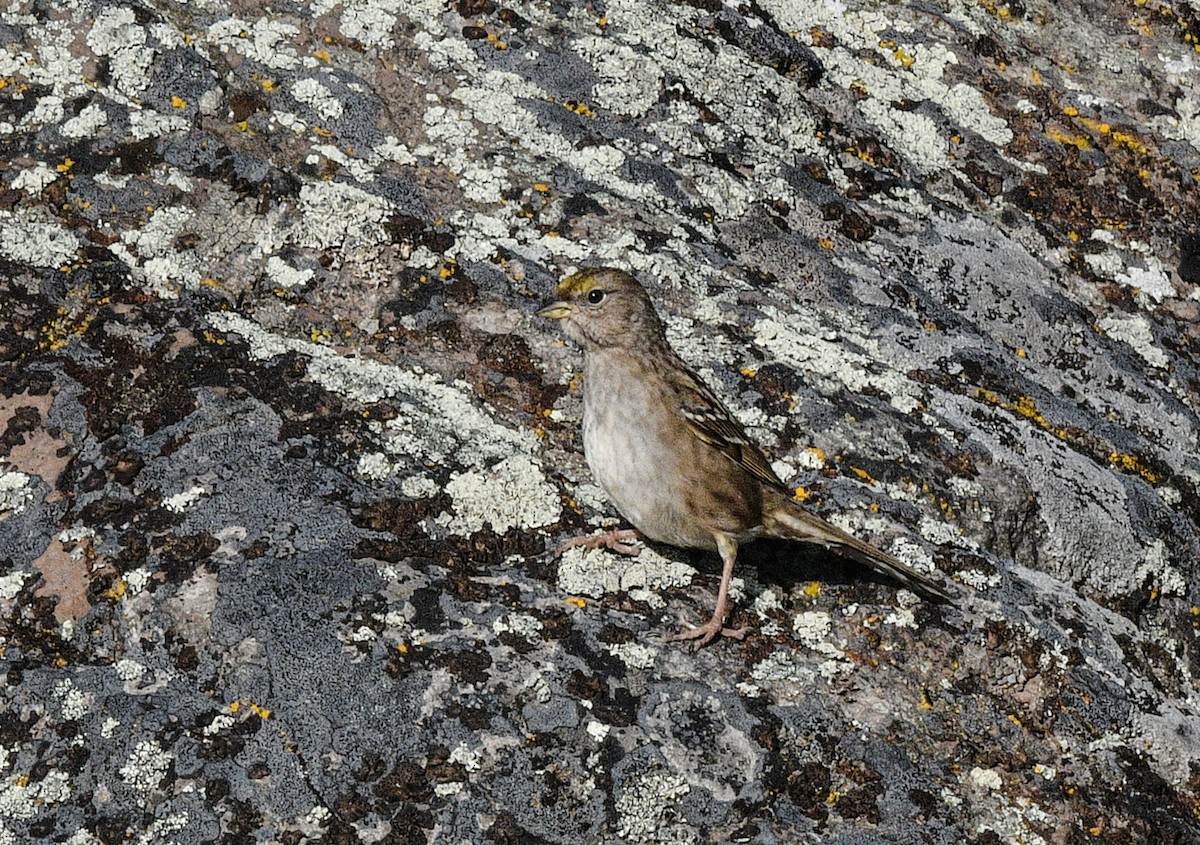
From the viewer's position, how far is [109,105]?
6.02m

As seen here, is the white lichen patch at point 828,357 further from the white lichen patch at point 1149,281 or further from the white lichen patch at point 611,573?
the white lichen patch at point 1149,281

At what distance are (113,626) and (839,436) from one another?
3.18 m

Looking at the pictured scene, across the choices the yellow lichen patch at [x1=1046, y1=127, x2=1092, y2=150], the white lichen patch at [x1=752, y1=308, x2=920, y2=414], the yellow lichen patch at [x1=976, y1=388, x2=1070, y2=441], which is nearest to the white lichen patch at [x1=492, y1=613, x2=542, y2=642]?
the white lichen patch at [x1=752, y1=308, x2=920, y2=414]

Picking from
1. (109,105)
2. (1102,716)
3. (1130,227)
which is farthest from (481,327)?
(1130,227)

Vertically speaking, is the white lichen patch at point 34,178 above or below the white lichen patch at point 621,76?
below

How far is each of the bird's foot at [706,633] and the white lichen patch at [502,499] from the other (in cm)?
82

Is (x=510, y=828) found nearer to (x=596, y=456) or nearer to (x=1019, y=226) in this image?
(x=596, y=456)

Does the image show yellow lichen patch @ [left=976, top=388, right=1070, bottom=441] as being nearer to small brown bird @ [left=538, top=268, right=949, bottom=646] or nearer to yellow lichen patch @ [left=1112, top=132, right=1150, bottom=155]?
small brown bird @ [left=538, top=268, right=949, bottom=646]

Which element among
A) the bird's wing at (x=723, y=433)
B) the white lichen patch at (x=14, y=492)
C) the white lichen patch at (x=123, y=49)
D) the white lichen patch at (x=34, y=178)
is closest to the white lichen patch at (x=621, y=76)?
the bird's wing at (x=723, y=433)

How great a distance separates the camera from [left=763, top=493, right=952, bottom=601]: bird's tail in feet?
16.8

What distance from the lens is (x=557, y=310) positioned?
565 cm

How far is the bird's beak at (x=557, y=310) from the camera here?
564 cm

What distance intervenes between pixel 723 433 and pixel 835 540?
656mm

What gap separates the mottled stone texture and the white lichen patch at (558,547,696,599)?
0.08 feet
